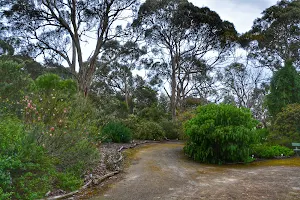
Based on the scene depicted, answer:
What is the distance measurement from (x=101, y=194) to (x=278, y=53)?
21.0 meters

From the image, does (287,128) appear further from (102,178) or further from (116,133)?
(102,178)

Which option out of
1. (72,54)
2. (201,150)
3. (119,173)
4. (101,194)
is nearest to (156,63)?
(72,54)

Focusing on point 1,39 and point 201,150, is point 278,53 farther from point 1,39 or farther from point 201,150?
point 1,39

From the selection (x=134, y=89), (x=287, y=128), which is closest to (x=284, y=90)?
(x=287, y=128)

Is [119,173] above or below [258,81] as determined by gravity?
below

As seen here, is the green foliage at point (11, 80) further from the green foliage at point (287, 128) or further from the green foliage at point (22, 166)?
the green foliage at point (287, 128)

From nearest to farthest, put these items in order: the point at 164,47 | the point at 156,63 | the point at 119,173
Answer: the point at 119,173 → the point at 164,47 → the point at 156,63

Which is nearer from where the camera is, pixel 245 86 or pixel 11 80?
pixel 11 80

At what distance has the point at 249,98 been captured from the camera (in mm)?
27344

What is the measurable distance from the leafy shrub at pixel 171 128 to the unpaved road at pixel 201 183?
1036cm

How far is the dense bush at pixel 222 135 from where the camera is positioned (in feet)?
28.3

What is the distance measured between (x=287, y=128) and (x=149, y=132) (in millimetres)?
8062

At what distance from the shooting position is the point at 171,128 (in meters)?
18.8

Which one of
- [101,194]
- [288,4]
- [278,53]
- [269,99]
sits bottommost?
[101,194]
